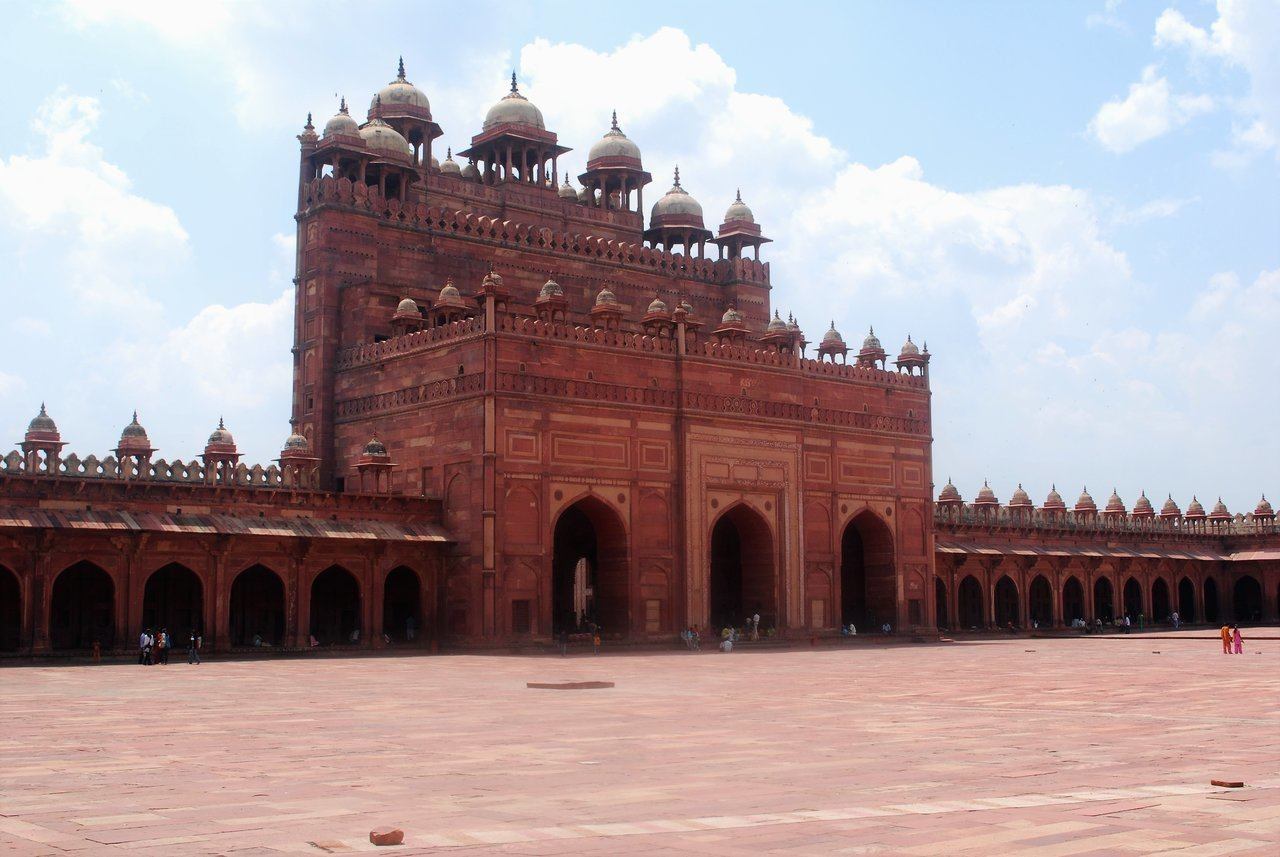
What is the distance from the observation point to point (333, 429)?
35.8 meters

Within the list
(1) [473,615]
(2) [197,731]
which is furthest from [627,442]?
(2) [197,731]

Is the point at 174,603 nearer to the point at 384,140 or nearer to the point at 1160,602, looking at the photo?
the point at 384,140

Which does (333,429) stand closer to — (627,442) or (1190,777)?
(627,442)

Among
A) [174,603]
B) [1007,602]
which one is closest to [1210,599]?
[1007,602]

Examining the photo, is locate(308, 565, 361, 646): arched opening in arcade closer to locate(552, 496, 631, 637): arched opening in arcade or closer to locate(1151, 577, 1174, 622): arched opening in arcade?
locate(552, 496, 631, 637): arched opening in arcade

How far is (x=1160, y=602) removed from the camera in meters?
53.8

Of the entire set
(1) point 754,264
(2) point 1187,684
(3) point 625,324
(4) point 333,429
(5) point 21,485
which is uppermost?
(1) point 754,264

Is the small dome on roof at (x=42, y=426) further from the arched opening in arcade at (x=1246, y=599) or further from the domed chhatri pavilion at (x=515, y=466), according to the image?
the arched opening in arcade at (x=1246, y=599)

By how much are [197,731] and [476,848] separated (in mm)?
6686

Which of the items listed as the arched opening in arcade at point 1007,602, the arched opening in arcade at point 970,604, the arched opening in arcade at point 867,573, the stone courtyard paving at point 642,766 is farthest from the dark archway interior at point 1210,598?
the stone courtyard paving at point 642,766

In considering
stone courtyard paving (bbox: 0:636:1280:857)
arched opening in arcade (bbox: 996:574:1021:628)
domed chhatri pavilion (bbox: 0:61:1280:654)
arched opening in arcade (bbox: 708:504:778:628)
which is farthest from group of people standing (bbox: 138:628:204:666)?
arched opening in arcade (bbox: 996:574:1021:628)

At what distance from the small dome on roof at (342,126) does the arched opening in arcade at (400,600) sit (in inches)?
471

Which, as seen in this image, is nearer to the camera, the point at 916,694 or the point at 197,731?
the point at 197,731

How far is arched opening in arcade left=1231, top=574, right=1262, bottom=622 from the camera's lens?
54.0 metres
